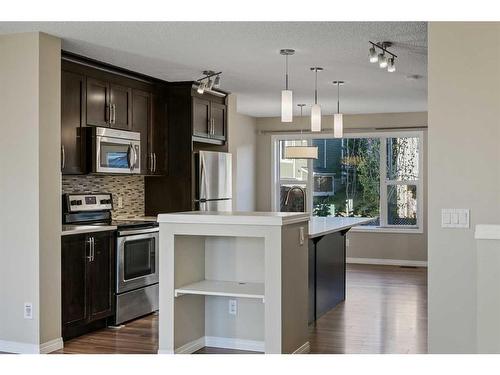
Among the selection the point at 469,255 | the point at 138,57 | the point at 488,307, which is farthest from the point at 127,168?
the point at 488,307

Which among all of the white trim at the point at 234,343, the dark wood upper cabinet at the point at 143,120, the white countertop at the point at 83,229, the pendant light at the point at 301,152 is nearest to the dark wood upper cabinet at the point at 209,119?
the dark wood upper cabinet at the point at 143,120

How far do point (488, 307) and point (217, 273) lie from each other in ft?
7.56

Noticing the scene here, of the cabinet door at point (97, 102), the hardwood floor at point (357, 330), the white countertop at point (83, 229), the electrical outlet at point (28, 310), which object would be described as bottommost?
the hardwood floor at point (357, 330)

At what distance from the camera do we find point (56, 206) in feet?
15.9

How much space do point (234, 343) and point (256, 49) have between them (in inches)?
92.1

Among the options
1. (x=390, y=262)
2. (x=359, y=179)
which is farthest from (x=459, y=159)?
(x=359, y=179)

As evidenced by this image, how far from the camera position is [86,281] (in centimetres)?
523

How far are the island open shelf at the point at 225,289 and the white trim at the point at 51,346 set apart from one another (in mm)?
1108

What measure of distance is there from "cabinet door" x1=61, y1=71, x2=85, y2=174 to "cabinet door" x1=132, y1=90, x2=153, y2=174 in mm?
898

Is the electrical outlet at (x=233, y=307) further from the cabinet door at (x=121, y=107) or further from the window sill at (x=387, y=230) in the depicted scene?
the window sill at (x=387, y=230)

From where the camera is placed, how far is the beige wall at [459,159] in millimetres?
3396

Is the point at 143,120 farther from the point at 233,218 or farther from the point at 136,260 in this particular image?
the point at 233,218

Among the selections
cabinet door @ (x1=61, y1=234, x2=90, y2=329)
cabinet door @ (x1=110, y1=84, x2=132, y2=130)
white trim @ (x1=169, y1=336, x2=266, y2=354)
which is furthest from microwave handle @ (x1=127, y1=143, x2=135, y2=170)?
white trim @ (x1=169, y1=336, x2=266, y2=354)
